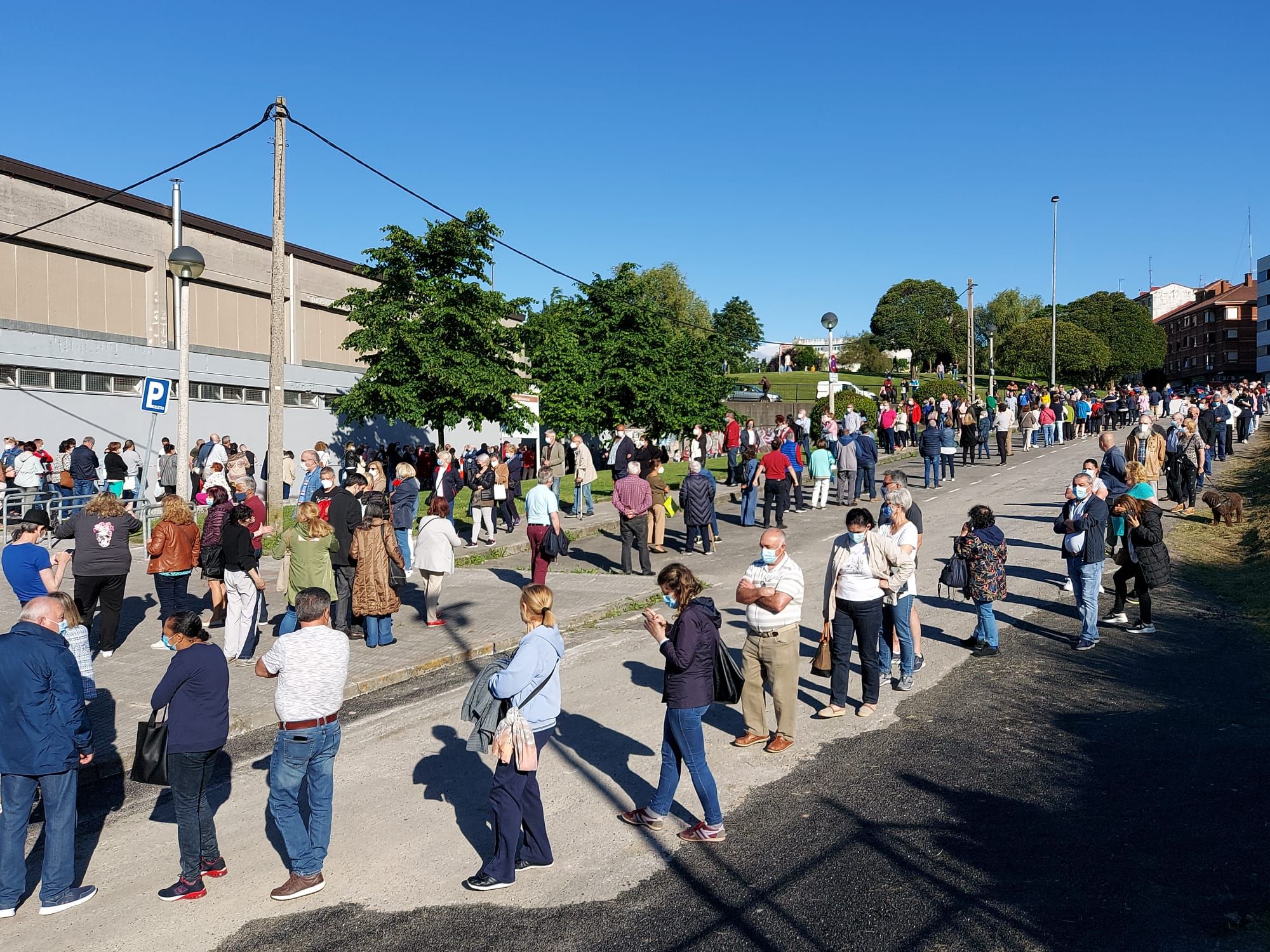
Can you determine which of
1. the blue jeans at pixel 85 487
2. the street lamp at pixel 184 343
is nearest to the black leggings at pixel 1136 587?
the street lamp at pixel 184 343

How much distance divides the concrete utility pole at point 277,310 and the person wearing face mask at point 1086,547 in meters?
11.4

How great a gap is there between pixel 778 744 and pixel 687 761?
68.5 inches

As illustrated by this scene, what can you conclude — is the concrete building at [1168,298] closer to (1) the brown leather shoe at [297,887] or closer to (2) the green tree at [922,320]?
(2) the green tree at [922,320]

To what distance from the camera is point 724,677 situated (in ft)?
20.7

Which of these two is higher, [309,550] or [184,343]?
[184,343]

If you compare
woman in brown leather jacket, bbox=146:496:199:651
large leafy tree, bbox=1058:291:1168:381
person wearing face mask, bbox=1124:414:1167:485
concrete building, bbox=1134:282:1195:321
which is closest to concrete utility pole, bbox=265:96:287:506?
woman in brown leather jacket, bbox=146:496:199:651

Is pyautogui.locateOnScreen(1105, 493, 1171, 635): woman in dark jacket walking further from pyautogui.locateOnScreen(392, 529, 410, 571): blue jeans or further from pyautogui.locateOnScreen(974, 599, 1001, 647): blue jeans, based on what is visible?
pyautogui.locateOnScreen(392, 529, 410, 571): blue jeans

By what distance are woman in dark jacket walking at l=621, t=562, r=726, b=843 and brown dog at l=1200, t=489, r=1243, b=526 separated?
15.8 m

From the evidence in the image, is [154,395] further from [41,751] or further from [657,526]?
[41,751]

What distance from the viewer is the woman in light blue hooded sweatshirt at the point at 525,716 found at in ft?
18.2

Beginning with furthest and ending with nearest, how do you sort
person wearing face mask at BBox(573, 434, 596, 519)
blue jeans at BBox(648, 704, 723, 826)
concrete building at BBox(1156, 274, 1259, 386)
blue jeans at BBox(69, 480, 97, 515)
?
concrete building at BBox(1156, 274, 1259, 386) < person wearing face mask at BBox(573, 434, 596, 519) < blue jeans at BBox(69, 480, 97, 515) < blue jeans at BBox(648, 704, 723, 826)

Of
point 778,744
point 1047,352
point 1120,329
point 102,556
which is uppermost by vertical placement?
point 1120,329

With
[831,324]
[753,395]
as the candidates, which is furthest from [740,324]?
[831,324]

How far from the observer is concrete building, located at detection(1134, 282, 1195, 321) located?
5300 inches
